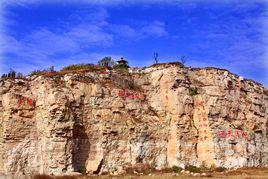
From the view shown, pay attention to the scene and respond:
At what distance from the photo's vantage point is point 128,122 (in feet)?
140

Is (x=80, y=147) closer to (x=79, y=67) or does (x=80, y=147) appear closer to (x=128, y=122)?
(x=128, y=122)

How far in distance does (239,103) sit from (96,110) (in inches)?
634

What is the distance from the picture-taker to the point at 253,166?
46.1 metres

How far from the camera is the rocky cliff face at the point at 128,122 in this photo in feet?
128

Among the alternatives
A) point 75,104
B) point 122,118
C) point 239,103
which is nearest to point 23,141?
point 75,104

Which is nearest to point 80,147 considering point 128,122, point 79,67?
point 128,122

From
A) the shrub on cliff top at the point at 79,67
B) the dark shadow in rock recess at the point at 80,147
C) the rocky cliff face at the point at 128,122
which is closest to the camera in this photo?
→ the rocky cliff face at the point at 128,122

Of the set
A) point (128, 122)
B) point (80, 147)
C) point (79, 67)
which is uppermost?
point (79, 67)

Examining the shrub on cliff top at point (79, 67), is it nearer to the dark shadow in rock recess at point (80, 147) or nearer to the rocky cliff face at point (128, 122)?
the rocky cliff face at point (128, 122)

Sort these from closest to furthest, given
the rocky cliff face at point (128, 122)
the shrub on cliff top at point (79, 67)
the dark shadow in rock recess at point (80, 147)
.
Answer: the rocky cliff face at point (128, 122), the dark shadow in rock recess at point (80, 147), the shrub on cliff top at point (79, 67)

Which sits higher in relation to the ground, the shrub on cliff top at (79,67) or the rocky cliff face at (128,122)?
the shrub on cliff top at (79,67)

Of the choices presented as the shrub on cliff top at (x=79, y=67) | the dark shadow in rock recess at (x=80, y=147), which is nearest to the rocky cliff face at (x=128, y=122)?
the dark shadow in rock recess at (x=80, y=147)

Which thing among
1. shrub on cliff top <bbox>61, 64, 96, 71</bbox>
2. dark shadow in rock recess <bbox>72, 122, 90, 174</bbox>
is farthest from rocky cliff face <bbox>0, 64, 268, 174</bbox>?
shrub on cliff top <bbox>61, 64, 96, 71</bbox>

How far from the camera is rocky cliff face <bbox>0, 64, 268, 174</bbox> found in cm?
3894
